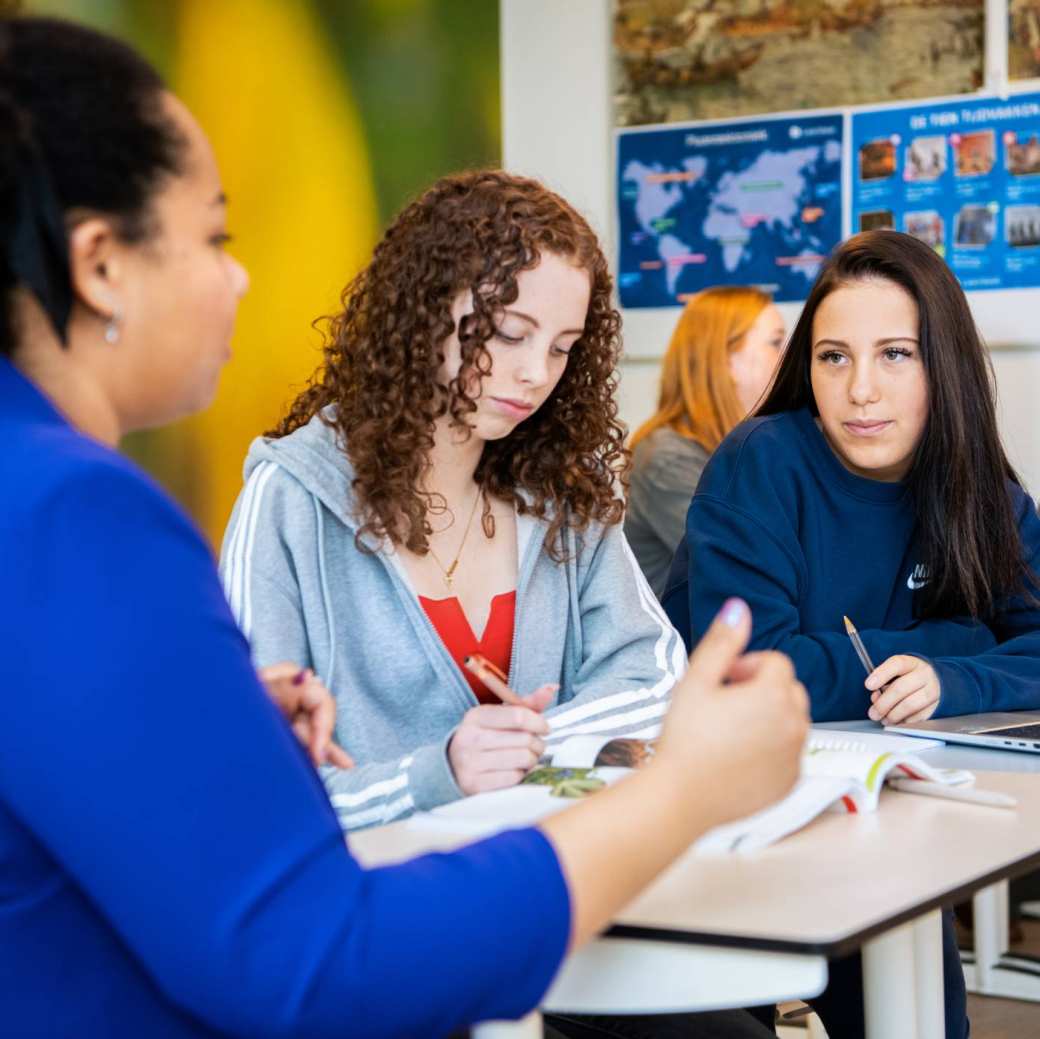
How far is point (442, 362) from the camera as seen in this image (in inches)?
69.4

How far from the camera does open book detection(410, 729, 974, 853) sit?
1228mm

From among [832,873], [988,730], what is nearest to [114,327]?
[832,873]

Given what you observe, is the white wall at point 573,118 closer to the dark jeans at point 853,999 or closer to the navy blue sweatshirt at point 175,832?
the dark jeans at point 853,999

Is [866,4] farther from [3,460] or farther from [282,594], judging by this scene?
[3,460]

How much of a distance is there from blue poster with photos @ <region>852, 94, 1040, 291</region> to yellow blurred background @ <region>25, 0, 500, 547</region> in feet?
3.72

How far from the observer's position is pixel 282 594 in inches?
64.2

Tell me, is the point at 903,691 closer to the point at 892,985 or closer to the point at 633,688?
the point at 633,688

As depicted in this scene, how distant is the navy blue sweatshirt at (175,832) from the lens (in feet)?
2.31

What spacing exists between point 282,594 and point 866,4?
303 cm

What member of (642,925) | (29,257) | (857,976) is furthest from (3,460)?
(857,976)

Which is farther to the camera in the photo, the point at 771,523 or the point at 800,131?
the point at 800,131

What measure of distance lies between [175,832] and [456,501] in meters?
1.17

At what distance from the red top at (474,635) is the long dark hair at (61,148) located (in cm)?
96

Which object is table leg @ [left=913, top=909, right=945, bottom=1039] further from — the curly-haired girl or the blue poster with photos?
the blue poster with photos
